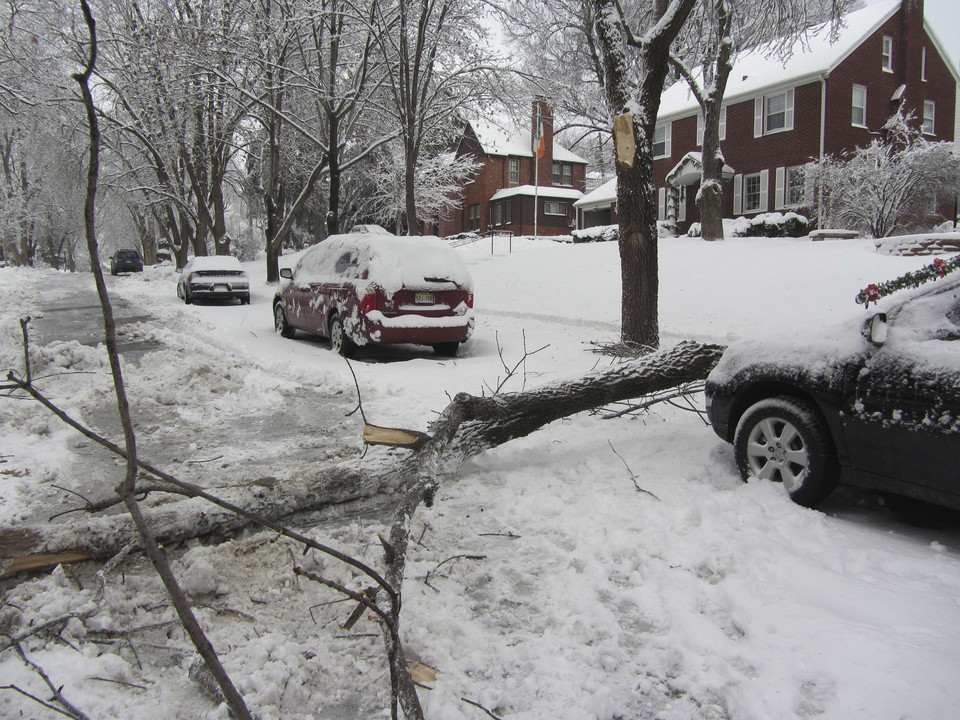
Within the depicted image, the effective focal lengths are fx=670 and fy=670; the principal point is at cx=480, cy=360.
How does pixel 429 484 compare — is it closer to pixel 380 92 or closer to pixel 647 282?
pixel 647 282

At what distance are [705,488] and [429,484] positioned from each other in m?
1.99

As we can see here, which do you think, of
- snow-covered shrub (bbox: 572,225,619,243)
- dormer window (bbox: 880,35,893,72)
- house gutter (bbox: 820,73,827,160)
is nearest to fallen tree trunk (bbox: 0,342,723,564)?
snow-covered shrub (bbox: 572,225,619,243)

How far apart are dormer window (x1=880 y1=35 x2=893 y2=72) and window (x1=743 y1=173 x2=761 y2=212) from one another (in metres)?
7.02

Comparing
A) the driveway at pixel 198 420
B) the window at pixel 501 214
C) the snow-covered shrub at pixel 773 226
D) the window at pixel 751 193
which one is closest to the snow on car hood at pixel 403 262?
the driveway at pixel 198 420

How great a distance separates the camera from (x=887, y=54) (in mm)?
29578

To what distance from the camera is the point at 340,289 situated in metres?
10.4

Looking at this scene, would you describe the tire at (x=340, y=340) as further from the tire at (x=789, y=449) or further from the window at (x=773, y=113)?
the window at (x=773, y=113)

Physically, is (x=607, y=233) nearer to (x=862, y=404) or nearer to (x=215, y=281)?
(x=215, y=281)

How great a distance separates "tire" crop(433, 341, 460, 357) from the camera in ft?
34.6

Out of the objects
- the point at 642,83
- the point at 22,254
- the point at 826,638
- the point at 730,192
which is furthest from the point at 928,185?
the point at 22,254

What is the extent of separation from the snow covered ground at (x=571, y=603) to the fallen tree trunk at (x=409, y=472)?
156 mm

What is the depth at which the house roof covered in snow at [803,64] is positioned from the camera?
89.4ft

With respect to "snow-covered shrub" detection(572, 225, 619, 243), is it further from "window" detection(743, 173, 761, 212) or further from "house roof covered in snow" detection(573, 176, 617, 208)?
"house roof covered in snow" detection(573, 176, 617, 208)

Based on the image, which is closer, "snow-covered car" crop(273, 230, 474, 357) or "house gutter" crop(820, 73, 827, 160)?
"snow-covered car" crop(273, 230, 474, 357)
